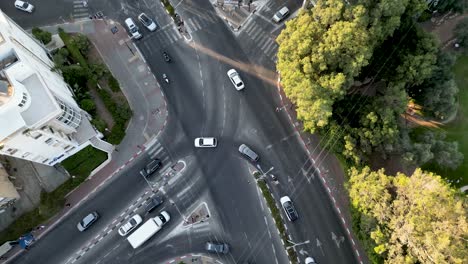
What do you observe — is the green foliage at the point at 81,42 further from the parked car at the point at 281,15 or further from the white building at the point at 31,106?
the parked car at the point at 281,15

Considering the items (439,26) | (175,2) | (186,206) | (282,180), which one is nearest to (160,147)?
(186,206)

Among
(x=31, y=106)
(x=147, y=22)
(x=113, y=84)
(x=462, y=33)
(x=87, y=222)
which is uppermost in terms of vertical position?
(x=147, y=22)

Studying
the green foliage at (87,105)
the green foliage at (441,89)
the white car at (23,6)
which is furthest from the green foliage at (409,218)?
the white car at (23,6)

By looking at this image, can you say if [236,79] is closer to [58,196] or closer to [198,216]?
[198,216]

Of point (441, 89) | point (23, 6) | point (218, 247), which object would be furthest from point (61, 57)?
point (441, 89)

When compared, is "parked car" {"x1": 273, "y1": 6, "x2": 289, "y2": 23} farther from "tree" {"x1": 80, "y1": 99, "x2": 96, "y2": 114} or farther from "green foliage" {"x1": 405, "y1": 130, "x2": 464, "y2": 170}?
"tree" {"x1": 80, "y1": 99, "x2": 96, "y2": 114}

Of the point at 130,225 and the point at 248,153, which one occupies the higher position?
the point at 130,225
